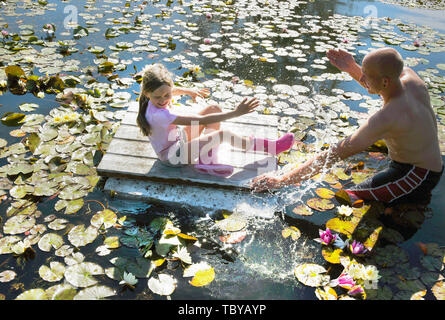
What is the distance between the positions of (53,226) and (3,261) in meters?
0.37

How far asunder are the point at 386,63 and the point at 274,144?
1.13 m

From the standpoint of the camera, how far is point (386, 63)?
2.21 m

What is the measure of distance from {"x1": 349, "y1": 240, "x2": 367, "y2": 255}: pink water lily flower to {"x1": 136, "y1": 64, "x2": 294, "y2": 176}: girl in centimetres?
107

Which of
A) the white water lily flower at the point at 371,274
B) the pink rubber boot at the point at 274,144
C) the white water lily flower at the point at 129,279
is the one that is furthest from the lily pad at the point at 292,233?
the white water lily flower at the point at 129,279

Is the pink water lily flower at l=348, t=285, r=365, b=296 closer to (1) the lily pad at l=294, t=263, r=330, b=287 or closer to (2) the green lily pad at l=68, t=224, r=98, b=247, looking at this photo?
(1) the lily pad at l=294, t=263, r=330, b=287

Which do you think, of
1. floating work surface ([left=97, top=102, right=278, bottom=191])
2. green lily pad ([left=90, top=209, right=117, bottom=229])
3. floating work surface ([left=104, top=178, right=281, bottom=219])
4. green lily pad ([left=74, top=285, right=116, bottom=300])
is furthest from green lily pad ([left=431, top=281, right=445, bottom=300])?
green lily pad ([left=90, top=209, right=117, bottom=229])

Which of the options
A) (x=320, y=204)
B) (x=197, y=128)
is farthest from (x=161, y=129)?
(x=320, y=204)

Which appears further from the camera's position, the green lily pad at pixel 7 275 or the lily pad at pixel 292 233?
the lily pad at pixel 292 233

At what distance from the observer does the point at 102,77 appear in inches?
166

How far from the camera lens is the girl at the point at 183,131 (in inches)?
94.1

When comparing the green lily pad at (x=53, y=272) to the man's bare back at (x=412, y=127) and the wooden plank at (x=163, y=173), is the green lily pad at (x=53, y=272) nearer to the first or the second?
the wooden plank at (x=163, y=173)

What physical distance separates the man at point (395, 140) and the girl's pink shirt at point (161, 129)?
815 mm

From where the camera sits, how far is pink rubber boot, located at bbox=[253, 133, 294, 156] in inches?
113

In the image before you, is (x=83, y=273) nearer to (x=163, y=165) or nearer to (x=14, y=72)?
(x=163, y=165)
